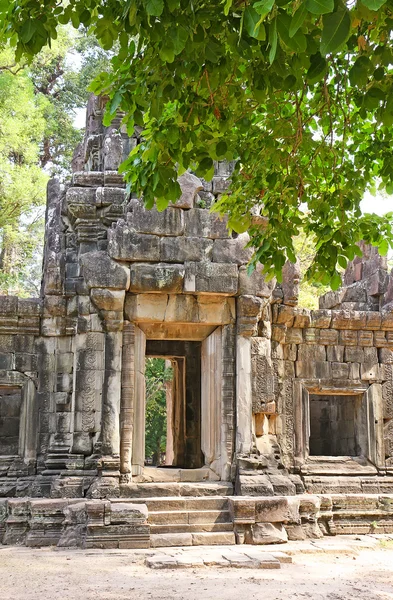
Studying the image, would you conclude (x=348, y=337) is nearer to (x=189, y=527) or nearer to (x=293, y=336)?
(x=293, y=336)

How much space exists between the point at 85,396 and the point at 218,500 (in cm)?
222

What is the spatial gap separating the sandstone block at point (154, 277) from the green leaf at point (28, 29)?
591 centimetres

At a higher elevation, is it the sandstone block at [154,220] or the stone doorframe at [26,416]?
the sandstone block at [154,220]

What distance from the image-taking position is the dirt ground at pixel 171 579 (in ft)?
22.0

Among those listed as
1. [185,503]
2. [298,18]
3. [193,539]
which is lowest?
[193,539]

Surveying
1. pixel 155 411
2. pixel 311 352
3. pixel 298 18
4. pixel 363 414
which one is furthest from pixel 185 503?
pixel 155 411

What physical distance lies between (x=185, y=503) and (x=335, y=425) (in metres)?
5.30

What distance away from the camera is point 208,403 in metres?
10.9

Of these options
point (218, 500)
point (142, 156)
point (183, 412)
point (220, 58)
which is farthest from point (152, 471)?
point (220, 58)

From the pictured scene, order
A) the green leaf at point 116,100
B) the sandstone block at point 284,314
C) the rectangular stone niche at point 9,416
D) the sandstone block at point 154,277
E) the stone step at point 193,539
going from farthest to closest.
Answer: the rectangular stone niche at point 9,416
the sandstone block at point 284,314
the sandstone block at point 154,277
the stone step at point 193,539
the green leaf at point 116,100

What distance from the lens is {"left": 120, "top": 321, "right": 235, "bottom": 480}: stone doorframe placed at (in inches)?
405

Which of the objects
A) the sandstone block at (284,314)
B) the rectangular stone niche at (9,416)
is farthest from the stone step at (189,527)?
the rectangular stone niche at (9,416)

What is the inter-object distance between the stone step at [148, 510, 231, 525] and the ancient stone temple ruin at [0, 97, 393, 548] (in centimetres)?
2

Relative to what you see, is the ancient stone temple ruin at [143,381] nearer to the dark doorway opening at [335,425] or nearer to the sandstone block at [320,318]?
the sandstone block at [320,318]
